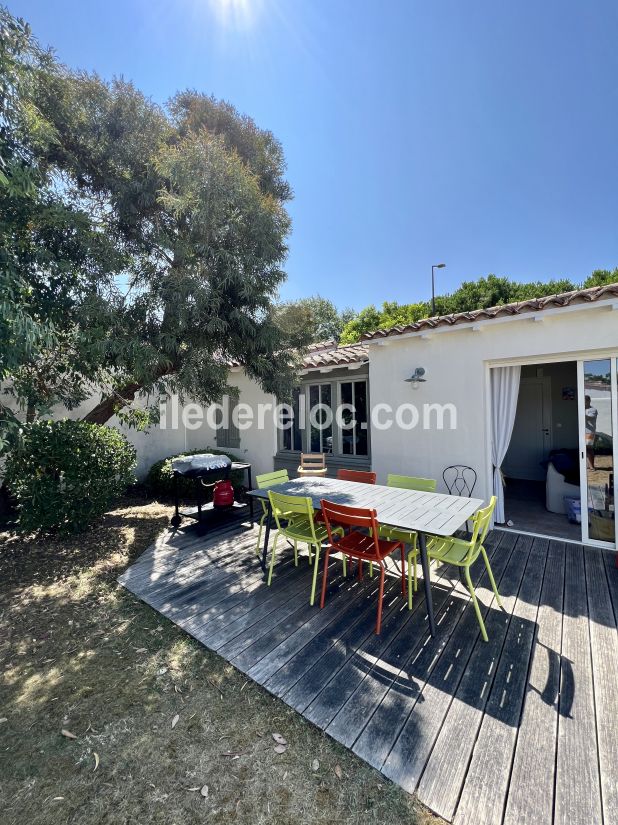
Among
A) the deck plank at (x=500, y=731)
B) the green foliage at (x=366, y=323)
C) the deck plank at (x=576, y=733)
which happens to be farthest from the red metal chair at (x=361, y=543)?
the green foliage at (x=366, y=323)

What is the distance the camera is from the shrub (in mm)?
5625

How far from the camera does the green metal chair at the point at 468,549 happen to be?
11.0ft

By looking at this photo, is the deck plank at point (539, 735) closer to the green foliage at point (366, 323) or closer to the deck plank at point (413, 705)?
the deck plank at point (413, 705)

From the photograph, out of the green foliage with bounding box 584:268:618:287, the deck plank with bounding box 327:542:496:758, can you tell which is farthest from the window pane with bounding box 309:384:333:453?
→ the green foliage with bounding box 584:268:618:287

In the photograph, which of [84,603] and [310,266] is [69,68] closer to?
[84,603]

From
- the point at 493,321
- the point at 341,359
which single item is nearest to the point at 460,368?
the point at 493,321

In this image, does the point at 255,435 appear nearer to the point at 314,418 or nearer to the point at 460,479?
the point at 314,418

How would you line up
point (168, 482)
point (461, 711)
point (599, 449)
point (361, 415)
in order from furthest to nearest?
point (168, 482), point (361, 415), point (599, 449), point (461, 711)

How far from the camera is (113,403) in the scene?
7133 millimetres

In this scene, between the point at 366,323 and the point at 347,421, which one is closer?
the point at 347,421

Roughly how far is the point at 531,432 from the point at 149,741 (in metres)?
10.7

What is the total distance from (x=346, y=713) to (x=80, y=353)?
5.35 m

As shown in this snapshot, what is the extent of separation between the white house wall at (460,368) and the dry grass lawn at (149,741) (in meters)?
4.85

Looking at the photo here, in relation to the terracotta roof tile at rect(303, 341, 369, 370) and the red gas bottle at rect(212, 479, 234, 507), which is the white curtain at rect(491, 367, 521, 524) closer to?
the terracotta roof tile at rect(303, 341, 369, 370)
